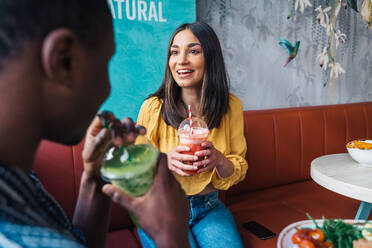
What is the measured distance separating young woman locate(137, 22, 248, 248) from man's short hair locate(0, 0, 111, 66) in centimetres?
98

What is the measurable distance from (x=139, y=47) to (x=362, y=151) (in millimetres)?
1498

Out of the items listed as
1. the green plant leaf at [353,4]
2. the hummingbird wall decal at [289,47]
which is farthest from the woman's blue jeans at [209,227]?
the green plant leaf at [353,4]

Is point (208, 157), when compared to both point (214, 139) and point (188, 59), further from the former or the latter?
point (188, 59)

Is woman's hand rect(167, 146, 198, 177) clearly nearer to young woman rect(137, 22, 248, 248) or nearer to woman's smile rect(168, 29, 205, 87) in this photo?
young woman rect(137, 22, 248, 248)

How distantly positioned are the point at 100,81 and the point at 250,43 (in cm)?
205

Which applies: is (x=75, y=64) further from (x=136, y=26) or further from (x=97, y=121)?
(x=136, y=26)

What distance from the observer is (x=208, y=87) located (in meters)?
1.53

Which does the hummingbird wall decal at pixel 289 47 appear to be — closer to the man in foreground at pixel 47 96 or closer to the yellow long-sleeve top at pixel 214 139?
the yellow long-sleeve top at pixel 214 139

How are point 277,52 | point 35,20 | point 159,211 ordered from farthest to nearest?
point 277,52, point 159,211, point 35,20

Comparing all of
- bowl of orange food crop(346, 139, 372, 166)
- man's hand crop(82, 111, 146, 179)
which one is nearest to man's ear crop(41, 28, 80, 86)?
man's hand crop(82, 111, 146, 179)

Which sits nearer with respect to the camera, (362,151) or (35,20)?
(35,20)

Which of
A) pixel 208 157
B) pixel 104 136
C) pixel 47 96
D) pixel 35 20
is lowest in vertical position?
pixel 208 157

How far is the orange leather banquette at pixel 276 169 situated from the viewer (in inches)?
59.6

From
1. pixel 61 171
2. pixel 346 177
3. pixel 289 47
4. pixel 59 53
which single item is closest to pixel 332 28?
pixel 289 47
